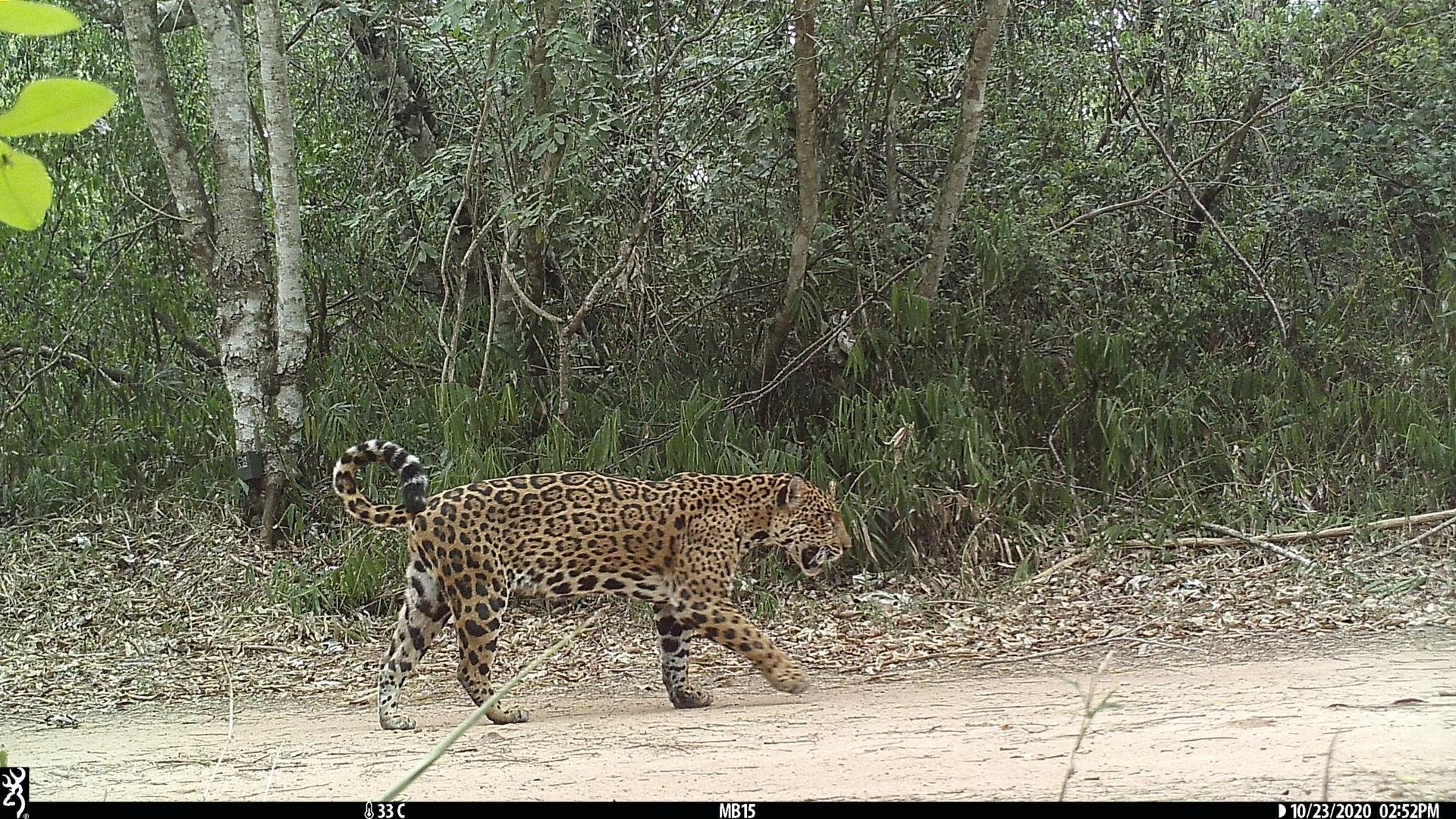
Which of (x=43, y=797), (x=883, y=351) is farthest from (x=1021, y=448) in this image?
(x=43, y=797)

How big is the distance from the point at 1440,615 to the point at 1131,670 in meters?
1.52

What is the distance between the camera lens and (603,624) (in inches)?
257

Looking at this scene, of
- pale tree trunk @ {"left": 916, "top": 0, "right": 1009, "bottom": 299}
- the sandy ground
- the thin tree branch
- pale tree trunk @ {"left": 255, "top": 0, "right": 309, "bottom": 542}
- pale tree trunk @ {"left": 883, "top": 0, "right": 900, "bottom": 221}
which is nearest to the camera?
the sandy ground

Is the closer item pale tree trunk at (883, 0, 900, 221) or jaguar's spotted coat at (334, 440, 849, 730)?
jaguar's spotted coat at (334, 440, 849, 730)

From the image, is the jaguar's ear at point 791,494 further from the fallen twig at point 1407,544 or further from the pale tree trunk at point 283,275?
the pale tree trunk at point 283,275

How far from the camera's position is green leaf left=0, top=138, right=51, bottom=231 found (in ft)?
2.80

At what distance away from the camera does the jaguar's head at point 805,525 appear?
5512 millimetres

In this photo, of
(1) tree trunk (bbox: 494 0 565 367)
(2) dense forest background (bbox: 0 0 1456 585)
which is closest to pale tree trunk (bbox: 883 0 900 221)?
(2) dense forest background (bbox: 0 0 1456 585)

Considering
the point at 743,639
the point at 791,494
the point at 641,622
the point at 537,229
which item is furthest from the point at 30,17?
the point at 537,229

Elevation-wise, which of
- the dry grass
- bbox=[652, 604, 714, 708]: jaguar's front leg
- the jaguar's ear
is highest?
the jaguar's ear

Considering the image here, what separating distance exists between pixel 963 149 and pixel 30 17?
6842 millimetres

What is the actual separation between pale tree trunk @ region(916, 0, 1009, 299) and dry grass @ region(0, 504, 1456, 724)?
179 cm

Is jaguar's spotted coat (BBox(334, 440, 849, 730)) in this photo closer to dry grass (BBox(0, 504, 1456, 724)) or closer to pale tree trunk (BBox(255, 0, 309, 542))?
dry grass (BBox(0, 504, 1456, 724))

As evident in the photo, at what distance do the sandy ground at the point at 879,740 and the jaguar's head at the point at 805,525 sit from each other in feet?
1.65
